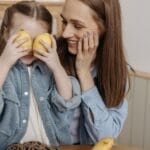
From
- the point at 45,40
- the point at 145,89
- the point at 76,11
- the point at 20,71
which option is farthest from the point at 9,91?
the point at 145,89

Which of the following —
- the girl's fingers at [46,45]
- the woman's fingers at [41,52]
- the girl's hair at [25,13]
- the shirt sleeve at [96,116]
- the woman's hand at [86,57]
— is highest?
the girl's hair at [25,13]

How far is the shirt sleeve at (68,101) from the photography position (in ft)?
3.62

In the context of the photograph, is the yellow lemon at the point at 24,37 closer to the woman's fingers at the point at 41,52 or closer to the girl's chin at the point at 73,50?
the woman's fingers at the point at 41,52

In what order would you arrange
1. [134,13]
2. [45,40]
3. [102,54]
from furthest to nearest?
[134,13], [102,54], [45,40]

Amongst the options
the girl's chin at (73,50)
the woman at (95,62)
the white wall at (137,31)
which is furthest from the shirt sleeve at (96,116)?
the white wall at (137,31)

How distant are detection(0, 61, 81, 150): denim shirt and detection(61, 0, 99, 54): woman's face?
12 centimetres

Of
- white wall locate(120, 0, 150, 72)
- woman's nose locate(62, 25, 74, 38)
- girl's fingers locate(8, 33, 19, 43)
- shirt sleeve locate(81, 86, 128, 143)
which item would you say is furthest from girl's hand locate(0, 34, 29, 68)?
white wall locate(120, 0, 150, 72)

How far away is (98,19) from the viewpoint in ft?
3.78

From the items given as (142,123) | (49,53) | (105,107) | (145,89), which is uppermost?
(49,53)

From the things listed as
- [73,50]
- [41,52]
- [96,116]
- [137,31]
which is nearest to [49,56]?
[41,52]

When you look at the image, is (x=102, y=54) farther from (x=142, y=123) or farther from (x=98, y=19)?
(x=142, y=123)

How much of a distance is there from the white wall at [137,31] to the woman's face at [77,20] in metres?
0.80

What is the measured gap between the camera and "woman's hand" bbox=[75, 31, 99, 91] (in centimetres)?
115

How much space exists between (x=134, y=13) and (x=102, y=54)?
31.1 inches
